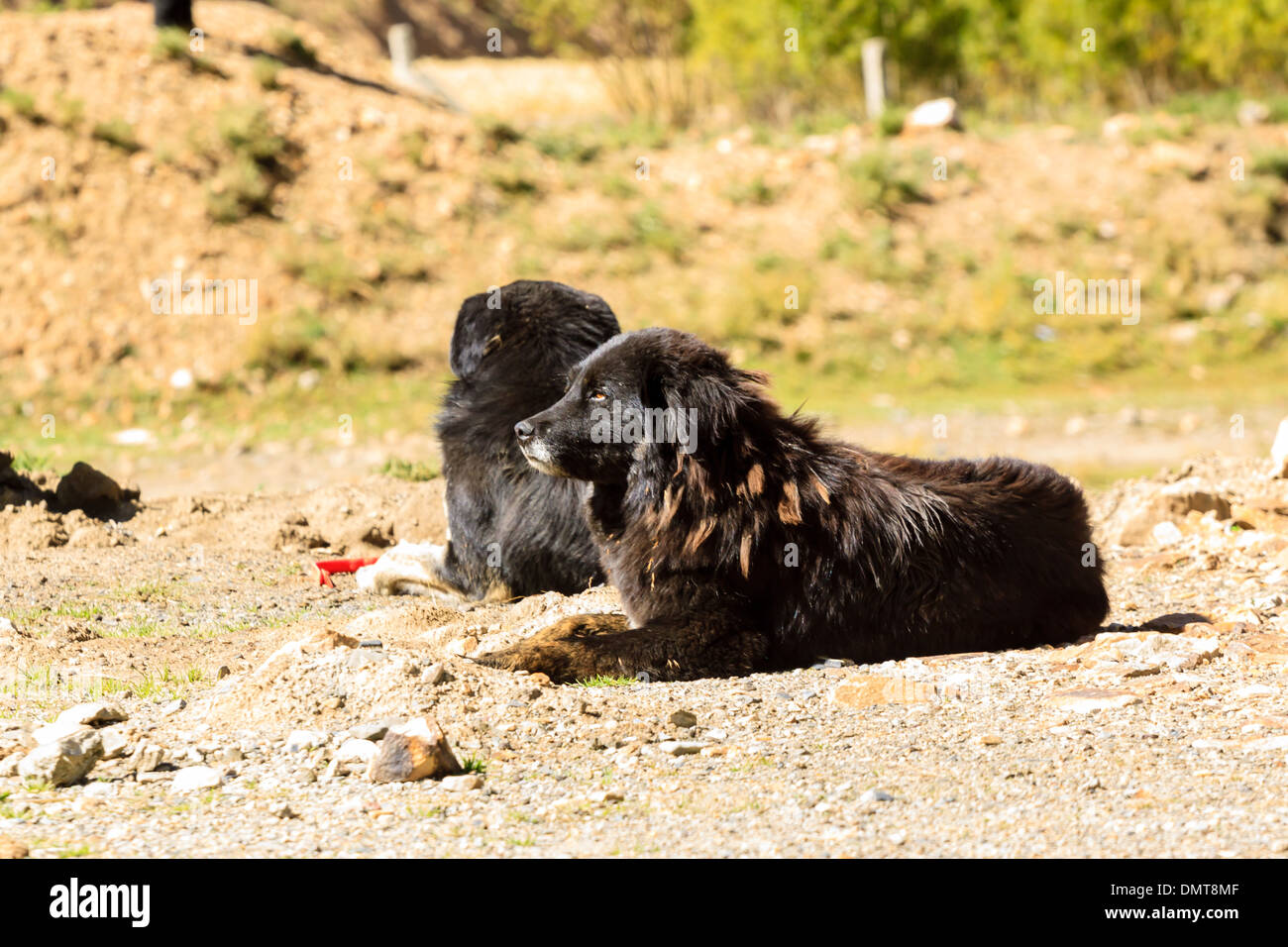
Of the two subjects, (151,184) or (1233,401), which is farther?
(151,184)

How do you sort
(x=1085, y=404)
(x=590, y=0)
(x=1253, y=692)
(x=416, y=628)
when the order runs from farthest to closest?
(x=590, y=0)
(x=1085, y=404)
(x=416, y=628)
(x=1253, y=692)

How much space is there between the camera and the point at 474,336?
7754 mm

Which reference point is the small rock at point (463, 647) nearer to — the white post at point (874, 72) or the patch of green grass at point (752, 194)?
the patch of green grass at point (752, 194)

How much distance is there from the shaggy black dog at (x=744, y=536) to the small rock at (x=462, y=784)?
1.16 m

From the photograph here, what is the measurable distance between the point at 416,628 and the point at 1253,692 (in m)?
3.61

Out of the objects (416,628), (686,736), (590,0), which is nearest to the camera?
(686,736)

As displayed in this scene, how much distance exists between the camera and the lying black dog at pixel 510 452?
734 centimetres

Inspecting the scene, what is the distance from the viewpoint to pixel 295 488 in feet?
43.1

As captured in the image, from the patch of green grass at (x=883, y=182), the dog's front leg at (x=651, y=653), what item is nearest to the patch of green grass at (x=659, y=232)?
the patch of green grass at (x=883, y=182)

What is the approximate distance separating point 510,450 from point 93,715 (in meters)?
2.78

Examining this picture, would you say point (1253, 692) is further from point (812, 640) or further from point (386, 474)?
point (386, 474)

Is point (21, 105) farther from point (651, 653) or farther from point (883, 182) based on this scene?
point (651, 653)

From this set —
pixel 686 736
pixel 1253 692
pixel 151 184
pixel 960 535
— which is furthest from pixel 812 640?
pixel 151 184

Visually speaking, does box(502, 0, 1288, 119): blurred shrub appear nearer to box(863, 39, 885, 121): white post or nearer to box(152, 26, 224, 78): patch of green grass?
box(863, 39, 885, 121): white post
